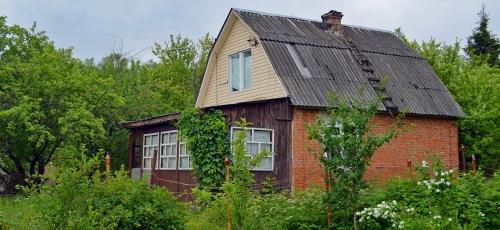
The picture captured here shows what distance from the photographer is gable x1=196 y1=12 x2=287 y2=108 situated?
62.5 ft

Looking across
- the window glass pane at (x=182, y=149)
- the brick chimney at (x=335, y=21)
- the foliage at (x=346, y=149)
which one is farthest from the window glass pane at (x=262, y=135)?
the foliage at (x=346, y=149)

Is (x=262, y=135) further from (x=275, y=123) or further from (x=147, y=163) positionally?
(x=147, y=163)

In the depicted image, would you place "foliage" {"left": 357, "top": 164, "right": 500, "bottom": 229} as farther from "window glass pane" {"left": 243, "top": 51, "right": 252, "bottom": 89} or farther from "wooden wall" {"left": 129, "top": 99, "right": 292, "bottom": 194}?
"window glass pane" {"left": 243, "top": 51, "right": 252, "bottom": 89}

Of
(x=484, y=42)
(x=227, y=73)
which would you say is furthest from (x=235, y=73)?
(x=484, y=42)

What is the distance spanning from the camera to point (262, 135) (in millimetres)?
19000

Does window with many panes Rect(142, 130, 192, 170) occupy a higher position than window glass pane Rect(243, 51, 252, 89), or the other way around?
window glass pane Rect(243, 51, 252, 89)

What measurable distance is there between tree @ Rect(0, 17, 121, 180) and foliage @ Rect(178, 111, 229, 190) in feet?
20.6

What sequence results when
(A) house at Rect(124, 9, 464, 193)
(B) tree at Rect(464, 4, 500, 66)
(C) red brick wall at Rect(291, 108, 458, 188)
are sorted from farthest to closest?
(B) tree at Rect(464, 4, 500, 66) < (A) house at Rect(124, 9, 464, 193) < (C) red brick wall at Rect(291, 108, 458, 188)

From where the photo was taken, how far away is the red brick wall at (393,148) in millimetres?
17859

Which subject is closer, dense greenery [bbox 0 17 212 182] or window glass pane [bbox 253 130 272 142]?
window glass pane [bbox 253 130 272 142]

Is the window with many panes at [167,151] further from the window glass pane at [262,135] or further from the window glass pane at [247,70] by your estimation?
the window glass pane at [262,135]

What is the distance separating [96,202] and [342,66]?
12.5m

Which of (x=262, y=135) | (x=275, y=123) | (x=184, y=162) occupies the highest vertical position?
(x=275, y=123)

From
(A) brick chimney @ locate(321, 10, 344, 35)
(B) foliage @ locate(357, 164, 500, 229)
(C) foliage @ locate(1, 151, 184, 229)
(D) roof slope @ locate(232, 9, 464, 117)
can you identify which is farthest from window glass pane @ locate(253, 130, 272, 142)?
(C) foliage @ locate(1, 151, 184, 229)
